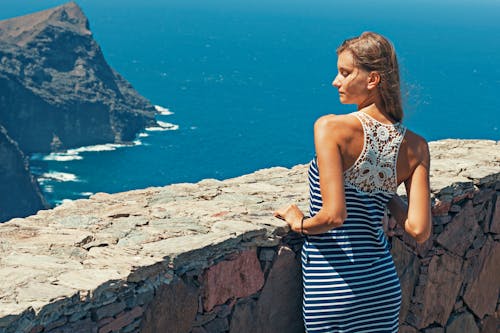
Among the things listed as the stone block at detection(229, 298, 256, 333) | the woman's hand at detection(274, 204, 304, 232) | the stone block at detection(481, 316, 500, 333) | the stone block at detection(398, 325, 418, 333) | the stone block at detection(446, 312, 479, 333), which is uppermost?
the woman's hand at detection(274, 204, 304, 232)

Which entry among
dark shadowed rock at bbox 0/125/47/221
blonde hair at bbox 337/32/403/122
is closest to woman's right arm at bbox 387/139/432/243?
blonde hair at bbox 337/32/403/122

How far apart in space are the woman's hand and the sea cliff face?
128 meters

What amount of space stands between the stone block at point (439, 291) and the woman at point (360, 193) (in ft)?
5.18

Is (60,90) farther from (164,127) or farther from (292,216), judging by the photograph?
(292,216)

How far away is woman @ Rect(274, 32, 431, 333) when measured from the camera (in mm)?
4312

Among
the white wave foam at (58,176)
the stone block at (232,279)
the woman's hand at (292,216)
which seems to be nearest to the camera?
the stone block at (232,279)

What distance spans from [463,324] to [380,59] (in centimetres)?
308

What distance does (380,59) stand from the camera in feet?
14.2

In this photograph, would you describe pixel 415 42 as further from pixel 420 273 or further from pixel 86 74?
pixel 420 273

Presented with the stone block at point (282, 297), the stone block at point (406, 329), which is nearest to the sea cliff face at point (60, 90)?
the stone block at point (406, 329)

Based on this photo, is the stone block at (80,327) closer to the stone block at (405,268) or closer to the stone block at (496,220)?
the stone block at (405,268)

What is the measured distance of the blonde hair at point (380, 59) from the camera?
433cm

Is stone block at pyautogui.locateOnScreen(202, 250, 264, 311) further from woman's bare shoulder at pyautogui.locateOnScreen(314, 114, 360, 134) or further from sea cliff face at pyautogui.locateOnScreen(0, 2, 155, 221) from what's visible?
sea cliff face at pyautogui.locateOnScreen(0, 2, 155, 221)

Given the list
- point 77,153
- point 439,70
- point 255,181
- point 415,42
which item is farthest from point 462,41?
point 255,181
